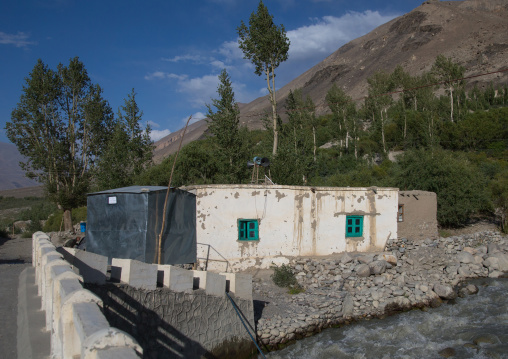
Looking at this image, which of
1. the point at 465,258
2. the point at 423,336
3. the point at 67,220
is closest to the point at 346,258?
the point at 423,336

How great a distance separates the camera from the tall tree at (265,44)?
25.8 metres

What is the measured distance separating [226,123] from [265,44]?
647 cm

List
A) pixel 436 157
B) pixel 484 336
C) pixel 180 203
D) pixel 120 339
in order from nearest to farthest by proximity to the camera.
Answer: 1. pixel 120 339
2. pixel 484 336
3. pixel 180 203
4. pixel 436 157

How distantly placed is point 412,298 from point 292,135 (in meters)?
17.1

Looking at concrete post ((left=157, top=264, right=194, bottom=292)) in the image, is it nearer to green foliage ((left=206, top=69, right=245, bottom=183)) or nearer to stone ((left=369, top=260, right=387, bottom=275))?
stone ((left=369, top=260, right=387, bottom=275))

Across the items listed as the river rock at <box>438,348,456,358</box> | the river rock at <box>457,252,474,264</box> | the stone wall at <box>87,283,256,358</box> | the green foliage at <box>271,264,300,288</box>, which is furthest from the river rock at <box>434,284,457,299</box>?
the stone wall at <box>87,283,256,358</box>

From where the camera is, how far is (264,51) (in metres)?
26.3

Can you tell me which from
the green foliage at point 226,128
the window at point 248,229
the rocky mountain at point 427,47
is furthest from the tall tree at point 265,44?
the rocky mountain at point 427,47

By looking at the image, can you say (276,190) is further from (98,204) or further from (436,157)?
(436,157)

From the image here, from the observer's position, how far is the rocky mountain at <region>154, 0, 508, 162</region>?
301 feet

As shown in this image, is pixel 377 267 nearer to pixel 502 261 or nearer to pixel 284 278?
pixel 284 278

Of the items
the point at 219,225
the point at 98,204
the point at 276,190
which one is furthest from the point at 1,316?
the point at 276,190

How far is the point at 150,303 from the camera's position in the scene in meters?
6.43

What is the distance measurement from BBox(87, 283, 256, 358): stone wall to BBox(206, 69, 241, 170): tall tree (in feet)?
50.6
